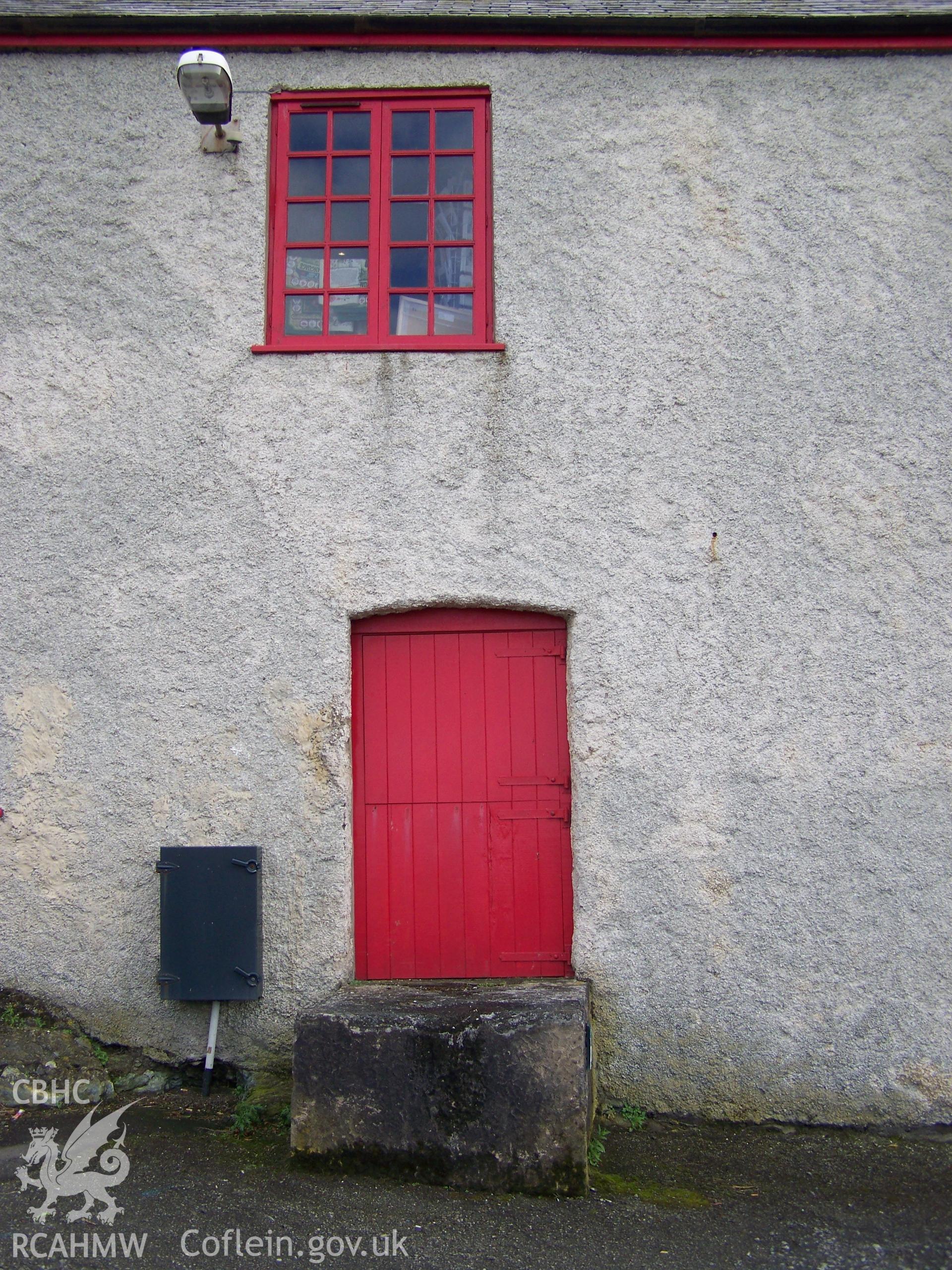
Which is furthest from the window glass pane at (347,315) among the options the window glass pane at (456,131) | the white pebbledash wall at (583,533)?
the window glass pane at (456,131)

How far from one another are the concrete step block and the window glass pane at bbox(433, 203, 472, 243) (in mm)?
3868

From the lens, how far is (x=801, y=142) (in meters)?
4.82

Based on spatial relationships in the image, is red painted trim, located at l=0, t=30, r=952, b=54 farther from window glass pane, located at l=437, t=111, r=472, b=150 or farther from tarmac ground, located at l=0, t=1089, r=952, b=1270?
tarmac ground, located at l=0, t=1089, r=952, b=1270

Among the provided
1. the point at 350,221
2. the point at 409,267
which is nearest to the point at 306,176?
the point at 350,221

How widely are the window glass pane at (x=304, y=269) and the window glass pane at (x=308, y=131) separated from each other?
1.92ft

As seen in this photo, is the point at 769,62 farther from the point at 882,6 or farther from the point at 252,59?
the point at 252,59

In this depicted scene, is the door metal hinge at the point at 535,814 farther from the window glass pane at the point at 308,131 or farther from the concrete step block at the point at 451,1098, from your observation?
the window glass pane at the point at 308,131

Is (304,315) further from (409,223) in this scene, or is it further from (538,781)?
(538,781)

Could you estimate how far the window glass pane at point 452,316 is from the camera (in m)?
4.90

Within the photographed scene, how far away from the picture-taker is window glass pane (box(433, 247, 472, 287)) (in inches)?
195

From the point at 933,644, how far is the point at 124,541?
13.2 ft

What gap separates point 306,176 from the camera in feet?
16.4

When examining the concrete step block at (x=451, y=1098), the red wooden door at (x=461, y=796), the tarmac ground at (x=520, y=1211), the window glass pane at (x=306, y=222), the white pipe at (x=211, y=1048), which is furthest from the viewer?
the window glass pane at (x=306, y=222)

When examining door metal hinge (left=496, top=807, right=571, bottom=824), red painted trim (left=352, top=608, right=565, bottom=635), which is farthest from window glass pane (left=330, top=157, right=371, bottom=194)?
door metal hinge (left=496, top=807, right=571, bottom=824)
